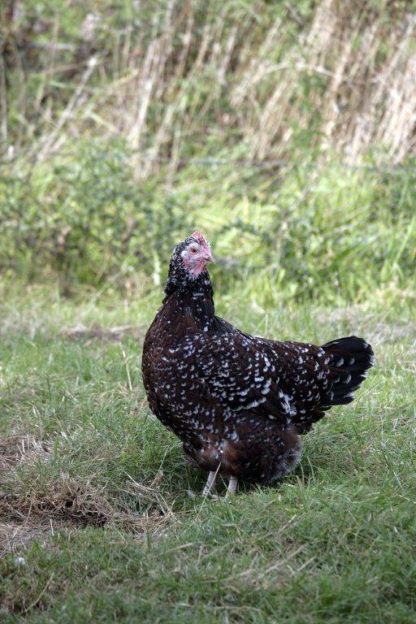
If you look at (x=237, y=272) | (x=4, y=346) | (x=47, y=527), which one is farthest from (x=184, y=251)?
(x=237, y=272)

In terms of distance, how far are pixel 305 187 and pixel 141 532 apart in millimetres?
4243

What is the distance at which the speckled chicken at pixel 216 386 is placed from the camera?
405 cm

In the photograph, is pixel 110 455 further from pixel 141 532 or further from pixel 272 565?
pixel 272 565

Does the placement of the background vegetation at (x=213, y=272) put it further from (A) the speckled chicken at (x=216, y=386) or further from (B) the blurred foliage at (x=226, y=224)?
(A) the speckled chicken at (x=216, y=386)

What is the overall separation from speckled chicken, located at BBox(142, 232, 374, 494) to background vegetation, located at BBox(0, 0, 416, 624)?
18 cm

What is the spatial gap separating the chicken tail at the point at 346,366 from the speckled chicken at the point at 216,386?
12 centimetres

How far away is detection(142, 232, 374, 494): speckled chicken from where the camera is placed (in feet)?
13.3

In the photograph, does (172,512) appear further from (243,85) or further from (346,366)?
(243,85)

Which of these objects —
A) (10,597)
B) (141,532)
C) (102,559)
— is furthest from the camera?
(141,532)

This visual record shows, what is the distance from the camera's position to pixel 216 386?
159 inches

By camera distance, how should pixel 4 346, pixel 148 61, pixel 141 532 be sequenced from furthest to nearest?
pixel 148 61, pixel 4 346, pixel 141 532

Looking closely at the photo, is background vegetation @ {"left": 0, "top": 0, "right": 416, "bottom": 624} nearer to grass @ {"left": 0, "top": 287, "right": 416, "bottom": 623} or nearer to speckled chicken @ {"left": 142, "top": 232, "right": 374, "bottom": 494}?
grass @ {"left": 0, "top": 287, "right": 416, "bottom": 623}

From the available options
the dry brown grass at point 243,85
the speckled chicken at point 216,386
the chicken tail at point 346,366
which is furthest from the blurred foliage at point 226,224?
the speckled chicken at point 216,386

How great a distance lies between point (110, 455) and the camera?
434cm
